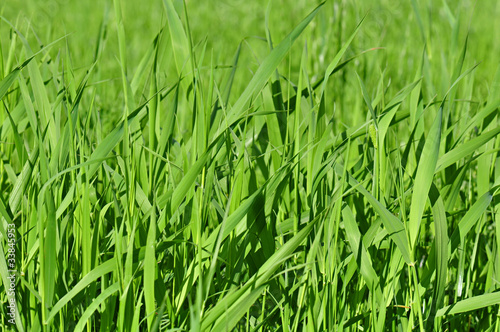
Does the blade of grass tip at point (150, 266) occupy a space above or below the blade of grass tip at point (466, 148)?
below

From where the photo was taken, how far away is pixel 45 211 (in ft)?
2.89

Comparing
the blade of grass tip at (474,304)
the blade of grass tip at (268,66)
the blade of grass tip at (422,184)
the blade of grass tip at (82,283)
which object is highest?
the blade of grass tip at (268,66)

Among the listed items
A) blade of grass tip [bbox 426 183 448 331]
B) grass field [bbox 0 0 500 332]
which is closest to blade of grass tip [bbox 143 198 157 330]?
grass field [bbox 0 0 500 332]

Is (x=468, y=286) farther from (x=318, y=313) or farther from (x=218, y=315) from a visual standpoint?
(x=218, y=315)

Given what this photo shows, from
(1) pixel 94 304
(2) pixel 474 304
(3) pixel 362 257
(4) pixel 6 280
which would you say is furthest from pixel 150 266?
(2) pixel 474 304

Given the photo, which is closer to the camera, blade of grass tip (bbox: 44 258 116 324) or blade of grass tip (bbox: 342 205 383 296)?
blade of grass tip (bbox: 44 258 116 324)

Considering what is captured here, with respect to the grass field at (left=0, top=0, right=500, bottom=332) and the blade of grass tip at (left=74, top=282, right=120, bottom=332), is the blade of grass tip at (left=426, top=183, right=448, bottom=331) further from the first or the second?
the blade of grass tip at (left=74, top=282, right=120, bottom=332)

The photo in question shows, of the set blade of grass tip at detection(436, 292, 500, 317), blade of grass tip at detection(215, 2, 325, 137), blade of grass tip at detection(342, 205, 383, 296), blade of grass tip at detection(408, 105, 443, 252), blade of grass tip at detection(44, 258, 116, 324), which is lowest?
blade of grass tip at detection(436, 292, 500, 317)

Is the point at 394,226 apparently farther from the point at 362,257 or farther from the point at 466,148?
the point at 466,148

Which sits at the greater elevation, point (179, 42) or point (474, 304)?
point (179, 42)

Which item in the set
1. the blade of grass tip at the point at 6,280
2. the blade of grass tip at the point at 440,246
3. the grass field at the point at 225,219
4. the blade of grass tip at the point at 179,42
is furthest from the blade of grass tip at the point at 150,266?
the blade of grass tip at the point at 440,246

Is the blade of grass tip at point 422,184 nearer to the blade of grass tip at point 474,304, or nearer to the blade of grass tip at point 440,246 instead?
the blade of grass tip at point 440,246

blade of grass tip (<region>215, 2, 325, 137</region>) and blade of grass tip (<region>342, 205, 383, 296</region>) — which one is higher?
blade of grass tip (<region>215, 2, 325, 137</region>)

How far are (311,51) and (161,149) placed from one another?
3.95ft
